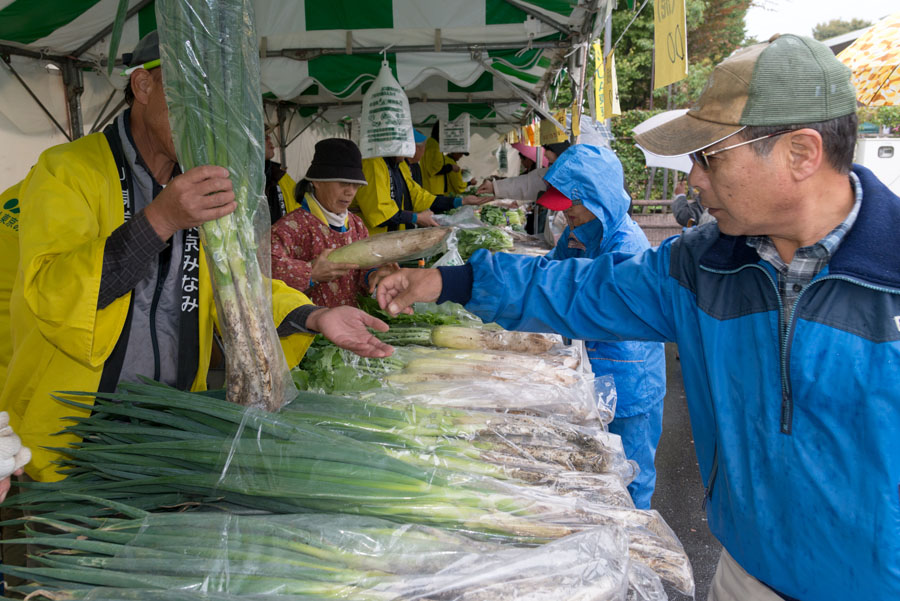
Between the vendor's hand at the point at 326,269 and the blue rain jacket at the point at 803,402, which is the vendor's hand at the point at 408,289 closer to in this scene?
the vendor's hand at the point at 326,269

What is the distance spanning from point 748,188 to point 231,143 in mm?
1219

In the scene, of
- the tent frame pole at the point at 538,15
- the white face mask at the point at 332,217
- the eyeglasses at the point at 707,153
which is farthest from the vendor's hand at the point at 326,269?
the tent frame pole at the point at 538,15

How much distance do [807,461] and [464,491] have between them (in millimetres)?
792

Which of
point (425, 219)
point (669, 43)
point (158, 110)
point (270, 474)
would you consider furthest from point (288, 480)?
point (425, 219)

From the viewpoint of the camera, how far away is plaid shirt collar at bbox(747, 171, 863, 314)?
4.23 feet

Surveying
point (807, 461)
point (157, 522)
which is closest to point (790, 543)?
point (807, 461)

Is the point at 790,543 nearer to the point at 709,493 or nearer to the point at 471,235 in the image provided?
the point at 709,493

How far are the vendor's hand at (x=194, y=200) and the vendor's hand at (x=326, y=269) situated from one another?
1.12m

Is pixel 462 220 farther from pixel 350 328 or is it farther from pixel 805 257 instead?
pixel 805 257

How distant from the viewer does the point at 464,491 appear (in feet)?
4.61

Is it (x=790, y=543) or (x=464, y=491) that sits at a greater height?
(x=464, y=491)

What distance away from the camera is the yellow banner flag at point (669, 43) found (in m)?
2.64

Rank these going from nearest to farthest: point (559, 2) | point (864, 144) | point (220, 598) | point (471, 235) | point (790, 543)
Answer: point (220, 598)
point (790, 543)
point (559, 2)
point (471, 235)
point (864, 144)

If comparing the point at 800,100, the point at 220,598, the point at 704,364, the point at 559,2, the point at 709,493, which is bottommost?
the point at 709,493
